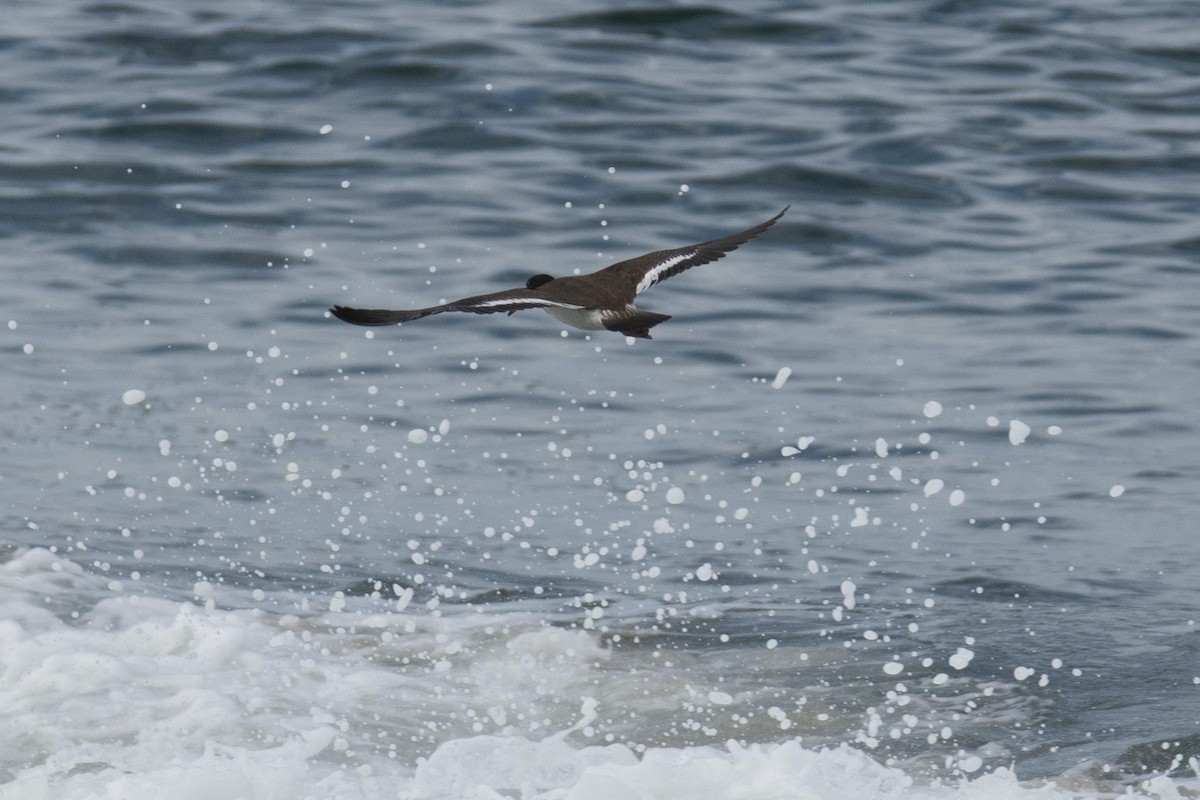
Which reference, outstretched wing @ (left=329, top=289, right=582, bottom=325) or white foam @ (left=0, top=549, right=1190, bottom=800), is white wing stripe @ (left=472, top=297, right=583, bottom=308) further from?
white foam @ (left=0, top=549, right=1190, bottom=800)

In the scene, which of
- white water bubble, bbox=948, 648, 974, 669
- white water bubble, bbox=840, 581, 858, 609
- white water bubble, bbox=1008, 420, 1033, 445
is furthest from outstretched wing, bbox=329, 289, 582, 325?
white water bubble, bbox=1008, 420, 1033, 445

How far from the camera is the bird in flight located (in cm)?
519

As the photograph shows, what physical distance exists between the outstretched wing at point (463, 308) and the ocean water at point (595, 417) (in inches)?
54.7

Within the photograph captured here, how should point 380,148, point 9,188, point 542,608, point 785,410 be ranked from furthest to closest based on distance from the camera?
point 380,148, point 9,188, point 785,410, point 542,608

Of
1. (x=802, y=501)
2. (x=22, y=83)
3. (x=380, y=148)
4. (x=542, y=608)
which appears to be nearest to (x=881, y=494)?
(x=802, y=501)

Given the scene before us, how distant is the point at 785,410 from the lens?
962 centimetres

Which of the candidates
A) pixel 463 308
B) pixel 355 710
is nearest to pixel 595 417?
pixel 355 710

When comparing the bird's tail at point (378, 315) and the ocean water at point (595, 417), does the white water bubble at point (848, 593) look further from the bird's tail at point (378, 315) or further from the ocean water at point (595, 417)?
the bird's tail at point (378, 315)

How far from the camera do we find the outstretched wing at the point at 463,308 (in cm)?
507

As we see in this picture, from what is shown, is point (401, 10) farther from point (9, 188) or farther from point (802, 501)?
point (802, 501)

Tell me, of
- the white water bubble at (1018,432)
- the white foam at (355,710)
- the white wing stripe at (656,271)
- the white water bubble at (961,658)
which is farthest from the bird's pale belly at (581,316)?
the white water bubble at (1018,432)

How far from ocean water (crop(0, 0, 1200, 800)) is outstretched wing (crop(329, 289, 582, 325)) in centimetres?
139

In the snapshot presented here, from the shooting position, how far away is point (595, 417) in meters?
9.55

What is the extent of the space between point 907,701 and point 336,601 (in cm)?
229
